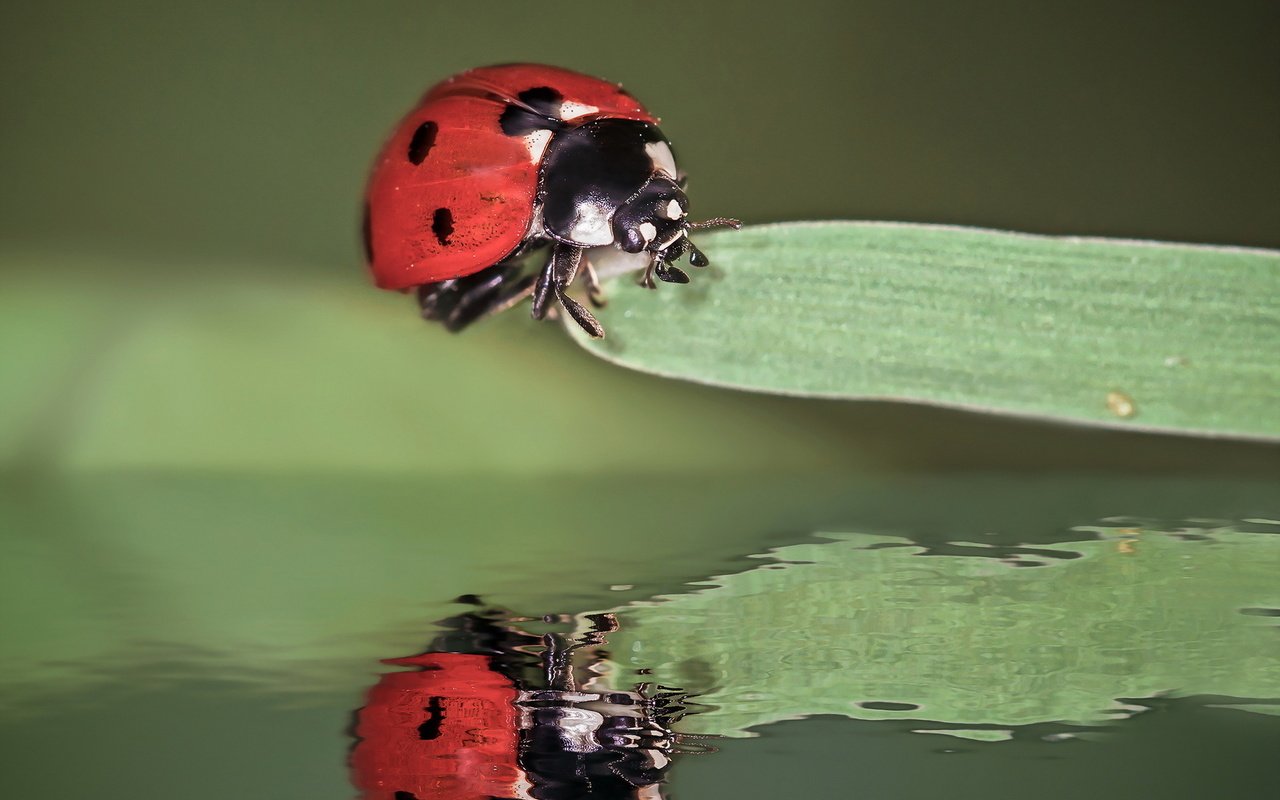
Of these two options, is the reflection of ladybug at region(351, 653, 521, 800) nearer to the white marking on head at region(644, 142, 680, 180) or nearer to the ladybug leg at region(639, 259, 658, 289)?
the ladybug leg at region(639, 259, 658, 289)

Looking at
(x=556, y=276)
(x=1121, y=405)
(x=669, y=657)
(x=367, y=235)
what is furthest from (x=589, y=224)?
(x=669, y=657)

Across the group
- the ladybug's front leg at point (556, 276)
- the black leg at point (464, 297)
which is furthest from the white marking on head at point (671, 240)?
the black leg at point (464, 297)

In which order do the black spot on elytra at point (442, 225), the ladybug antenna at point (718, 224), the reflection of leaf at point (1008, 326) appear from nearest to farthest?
the reflection of leaf at point (1008, 326) < the ladybug antenna at point (718, 224) < the black spot on elytra at point (442, 225)

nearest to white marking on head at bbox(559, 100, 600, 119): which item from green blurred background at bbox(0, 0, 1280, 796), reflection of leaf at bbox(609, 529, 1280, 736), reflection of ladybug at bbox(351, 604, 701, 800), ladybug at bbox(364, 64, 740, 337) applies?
ladybug at bbox(364, 64, 740, 337)

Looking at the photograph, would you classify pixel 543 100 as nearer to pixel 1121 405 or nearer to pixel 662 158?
pixel 662 158

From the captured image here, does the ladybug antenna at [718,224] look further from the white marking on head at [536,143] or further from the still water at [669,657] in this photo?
the still water at [669,657]

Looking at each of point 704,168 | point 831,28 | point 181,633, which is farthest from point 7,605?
point 831,28
